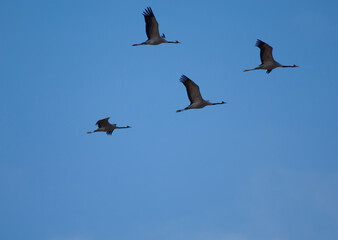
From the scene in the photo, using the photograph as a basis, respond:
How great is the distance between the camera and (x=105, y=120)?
136 ft

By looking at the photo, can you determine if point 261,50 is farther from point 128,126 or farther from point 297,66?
point 128,126

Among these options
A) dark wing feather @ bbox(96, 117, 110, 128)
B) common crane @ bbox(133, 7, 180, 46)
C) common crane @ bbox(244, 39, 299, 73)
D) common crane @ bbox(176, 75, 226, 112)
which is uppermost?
common crane @ bbox(133, 7, 180, 46)

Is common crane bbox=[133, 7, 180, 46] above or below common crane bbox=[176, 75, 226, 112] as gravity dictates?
above

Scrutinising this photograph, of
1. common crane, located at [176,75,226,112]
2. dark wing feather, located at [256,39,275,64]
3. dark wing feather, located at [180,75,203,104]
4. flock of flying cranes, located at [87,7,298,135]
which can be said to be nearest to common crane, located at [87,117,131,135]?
flock of flying cranes, located at [87,7,298,135]

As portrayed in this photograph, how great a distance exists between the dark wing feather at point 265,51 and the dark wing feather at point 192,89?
4948 mm

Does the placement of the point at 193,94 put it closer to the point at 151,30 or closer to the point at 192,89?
the point at 192,89

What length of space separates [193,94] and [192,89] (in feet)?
1.33

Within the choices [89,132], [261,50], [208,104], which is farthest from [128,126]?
[261,50]

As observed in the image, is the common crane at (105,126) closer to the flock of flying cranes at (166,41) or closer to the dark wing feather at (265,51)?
the flock of flying cranes at (166,41)

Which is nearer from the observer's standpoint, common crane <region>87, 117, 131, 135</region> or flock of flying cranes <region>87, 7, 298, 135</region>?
flock of flying cranes <region>87, 7, 298, 135</region>

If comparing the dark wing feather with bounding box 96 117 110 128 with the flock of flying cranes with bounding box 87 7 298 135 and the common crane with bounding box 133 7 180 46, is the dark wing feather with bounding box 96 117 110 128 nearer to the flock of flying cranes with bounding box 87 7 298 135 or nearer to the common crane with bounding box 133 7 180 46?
the flock of flying cranes with bounding box 87 7 298 135

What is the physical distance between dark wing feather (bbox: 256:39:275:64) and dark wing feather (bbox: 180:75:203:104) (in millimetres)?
4948

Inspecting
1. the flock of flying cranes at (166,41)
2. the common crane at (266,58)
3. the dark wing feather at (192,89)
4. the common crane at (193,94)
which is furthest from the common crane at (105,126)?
the common crane at (266,58)

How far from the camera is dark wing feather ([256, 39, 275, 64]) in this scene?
42.1 m
